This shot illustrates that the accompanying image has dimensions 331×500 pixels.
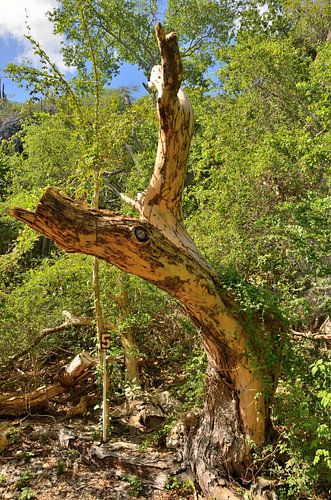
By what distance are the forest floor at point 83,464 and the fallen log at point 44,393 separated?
6.6 inches

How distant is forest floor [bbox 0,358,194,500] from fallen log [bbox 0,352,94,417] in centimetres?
17

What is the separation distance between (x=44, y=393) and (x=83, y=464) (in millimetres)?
1486

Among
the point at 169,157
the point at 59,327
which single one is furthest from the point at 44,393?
the point at 169,157

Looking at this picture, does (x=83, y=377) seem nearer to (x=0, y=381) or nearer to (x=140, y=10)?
(x=0, y=381)

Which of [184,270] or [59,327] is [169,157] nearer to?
[184,270]

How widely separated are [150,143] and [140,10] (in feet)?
16.8

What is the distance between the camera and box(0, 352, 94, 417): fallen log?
5352 millimetres

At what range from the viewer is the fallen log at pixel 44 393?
535 centimetres

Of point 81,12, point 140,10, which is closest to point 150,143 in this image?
point 140,10

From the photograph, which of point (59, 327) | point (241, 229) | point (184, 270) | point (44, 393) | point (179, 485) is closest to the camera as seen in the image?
point (184, 270)

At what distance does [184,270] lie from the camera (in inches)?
119

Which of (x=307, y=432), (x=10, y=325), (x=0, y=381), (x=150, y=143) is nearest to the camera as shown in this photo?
(x=307, y=432)

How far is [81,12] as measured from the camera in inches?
172

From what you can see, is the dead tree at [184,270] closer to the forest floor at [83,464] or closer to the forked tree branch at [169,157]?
the forked tree branch at [169,157]
